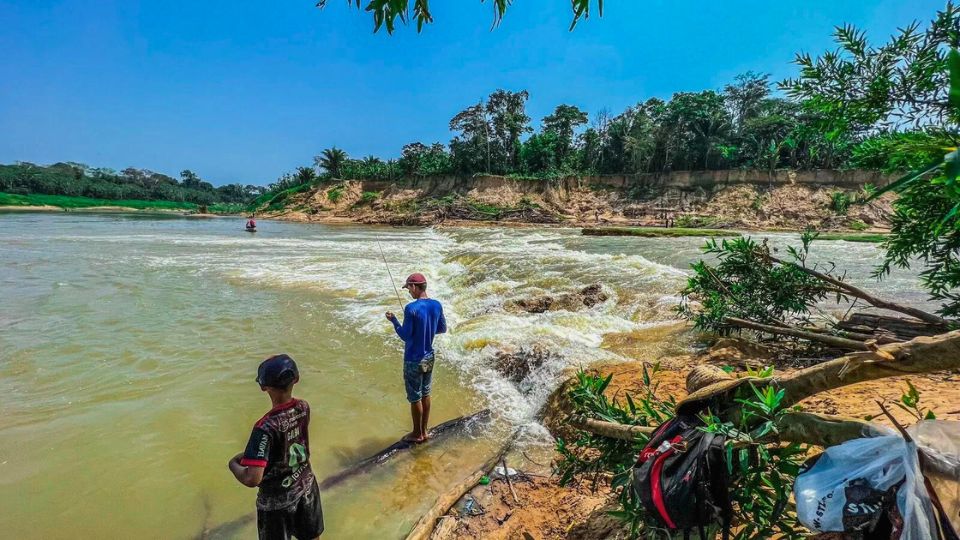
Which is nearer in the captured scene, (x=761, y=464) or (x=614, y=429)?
(x=761, y=464)

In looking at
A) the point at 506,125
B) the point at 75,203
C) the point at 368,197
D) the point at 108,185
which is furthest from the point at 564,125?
the point at 108,185

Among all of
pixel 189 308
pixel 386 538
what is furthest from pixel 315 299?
pixel 386 538

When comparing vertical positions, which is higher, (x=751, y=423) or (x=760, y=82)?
(x=760, y=82)

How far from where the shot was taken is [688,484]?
1.65 metres

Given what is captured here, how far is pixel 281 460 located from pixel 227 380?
3.86 meters

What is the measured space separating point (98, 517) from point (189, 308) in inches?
274

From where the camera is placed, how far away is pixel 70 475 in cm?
357

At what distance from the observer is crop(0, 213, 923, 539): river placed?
3.31 m

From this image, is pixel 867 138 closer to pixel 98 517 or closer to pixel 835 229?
pixel 98 517

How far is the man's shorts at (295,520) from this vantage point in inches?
92.7

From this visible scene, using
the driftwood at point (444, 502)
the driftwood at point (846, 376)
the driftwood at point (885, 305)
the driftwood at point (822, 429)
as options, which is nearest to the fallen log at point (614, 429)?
the driftwood at point (846, 376)

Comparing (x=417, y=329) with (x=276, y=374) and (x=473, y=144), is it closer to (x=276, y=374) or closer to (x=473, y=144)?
(x=276, y=374)

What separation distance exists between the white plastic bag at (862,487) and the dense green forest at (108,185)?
115 meters

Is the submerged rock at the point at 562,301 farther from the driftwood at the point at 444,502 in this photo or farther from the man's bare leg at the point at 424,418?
the driftwood at the point at 444,502
